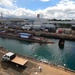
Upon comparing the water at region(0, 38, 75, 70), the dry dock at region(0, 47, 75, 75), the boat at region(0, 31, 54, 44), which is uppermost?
the dry dock at region(0, 47, 75, 75)

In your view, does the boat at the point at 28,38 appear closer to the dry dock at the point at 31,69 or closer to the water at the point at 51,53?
the water at the point at 51,53

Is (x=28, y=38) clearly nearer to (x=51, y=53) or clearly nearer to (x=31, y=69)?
(x=51, y=53)

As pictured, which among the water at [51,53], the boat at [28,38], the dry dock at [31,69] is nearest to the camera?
the dry dock at [31,69]

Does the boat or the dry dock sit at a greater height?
the dry dock

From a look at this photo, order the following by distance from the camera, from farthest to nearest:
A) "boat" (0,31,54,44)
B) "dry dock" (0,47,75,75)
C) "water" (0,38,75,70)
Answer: "boat" (0,31,54,44)
"water" (0,38,75,70)
"dry dock" (0,47,75,75)

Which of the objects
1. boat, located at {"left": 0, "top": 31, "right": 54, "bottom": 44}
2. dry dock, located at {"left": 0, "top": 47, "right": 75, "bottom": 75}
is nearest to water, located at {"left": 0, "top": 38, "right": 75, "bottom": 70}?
boat, located at {"left": 0, "top": 31, "right": 54, "bottom": 44}

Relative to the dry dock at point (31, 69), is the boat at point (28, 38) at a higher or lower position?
lower

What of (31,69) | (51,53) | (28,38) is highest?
(31,69)

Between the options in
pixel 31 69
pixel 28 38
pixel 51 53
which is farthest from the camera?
pixel 28 38

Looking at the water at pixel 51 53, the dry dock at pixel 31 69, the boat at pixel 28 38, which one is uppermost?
the dry dock at pixel 31 69

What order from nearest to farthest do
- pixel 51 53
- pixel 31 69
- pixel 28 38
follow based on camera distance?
pixel 31 69
pixel 51 53
pixel 28 38

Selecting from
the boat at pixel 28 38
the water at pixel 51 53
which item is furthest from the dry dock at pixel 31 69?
the boat at pixel 28 38

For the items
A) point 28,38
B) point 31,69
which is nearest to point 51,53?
point 28,38

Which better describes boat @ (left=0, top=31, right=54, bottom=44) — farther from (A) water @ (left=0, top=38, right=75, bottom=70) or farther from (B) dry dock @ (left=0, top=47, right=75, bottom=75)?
(B) dry dock @ (left=0, top=47, right=75, bottom=75)
